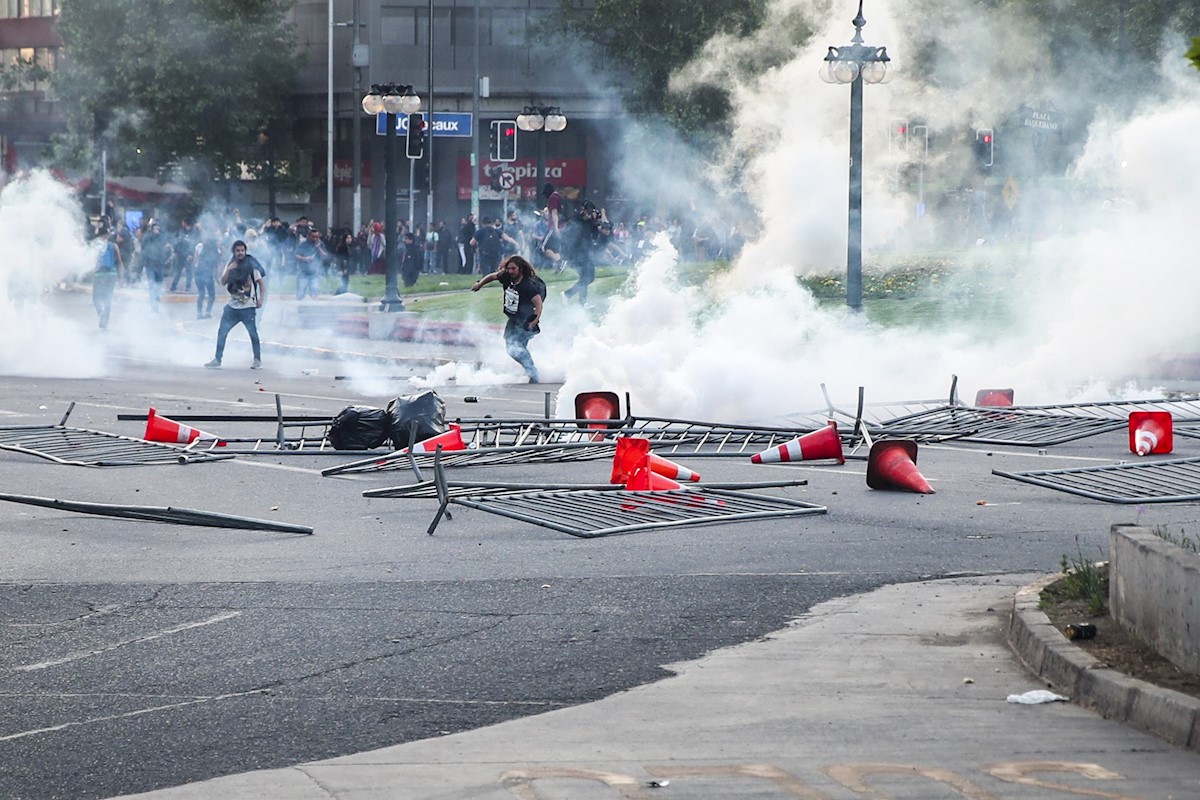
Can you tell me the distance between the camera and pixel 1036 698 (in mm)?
5648

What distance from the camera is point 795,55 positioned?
2597 cm

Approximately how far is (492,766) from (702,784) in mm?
625

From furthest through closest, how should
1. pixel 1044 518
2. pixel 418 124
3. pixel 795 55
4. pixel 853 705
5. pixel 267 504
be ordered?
pixel 418 124
pixel 795 55
pixel 267 504
pixel 1044 518
pixel 853 705

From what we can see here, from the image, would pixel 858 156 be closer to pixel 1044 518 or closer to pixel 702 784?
pixel 1044 518

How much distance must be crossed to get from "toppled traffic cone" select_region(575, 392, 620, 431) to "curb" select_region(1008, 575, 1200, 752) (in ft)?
26.1

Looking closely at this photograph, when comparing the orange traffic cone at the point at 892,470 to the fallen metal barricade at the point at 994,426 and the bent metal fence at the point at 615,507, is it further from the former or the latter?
the fallen metal barricade at the point at 994,426

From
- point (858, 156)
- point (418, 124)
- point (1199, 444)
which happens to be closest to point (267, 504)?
point (1199, 444)

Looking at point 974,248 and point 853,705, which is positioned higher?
point 974,248

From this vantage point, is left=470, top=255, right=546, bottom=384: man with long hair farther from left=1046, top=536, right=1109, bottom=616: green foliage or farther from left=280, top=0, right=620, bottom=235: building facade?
left=280, top=0, right=620, bottom=235: building facade

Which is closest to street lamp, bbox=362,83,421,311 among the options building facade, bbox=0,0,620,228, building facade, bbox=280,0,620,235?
building facade, bbox=0,0,620,228

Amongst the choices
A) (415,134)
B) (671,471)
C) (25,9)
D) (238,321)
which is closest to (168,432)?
(671,471)

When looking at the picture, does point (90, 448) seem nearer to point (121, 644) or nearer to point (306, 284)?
point (121, 644)

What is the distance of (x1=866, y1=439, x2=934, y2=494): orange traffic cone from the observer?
11.1 m

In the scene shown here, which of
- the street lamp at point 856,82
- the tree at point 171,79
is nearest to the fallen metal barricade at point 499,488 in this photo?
the street lamp at point 856,82
